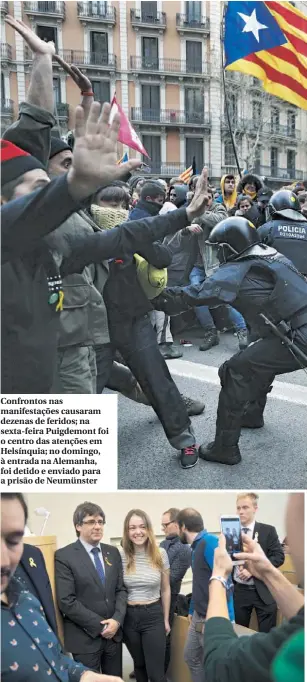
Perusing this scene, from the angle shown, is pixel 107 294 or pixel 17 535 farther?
pixel 107 294

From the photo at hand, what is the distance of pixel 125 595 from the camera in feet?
5.63

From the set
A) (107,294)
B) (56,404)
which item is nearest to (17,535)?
(56,404)

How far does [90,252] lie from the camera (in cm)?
165

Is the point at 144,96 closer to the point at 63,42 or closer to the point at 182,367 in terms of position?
the point at 63,42

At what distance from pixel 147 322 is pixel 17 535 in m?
1.13

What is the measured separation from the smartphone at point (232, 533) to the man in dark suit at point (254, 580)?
0.05 feet

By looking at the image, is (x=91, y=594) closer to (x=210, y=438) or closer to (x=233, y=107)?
(x=210, y=438)

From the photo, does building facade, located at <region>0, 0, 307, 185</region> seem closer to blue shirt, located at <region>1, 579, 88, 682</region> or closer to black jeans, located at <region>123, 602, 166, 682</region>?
blue shirt, located at <region>1, 579, 88, 682</region>

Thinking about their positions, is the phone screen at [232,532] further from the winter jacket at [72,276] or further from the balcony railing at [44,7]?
the balcony railing at [44,7]

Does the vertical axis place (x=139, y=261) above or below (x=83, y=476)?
above

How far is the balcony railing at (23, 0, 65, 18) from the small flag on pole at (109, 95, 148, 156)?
23 cm

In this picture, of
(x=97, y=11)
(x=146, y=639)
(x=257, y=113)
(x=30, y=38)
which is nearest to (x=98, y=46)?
(x=97, y=11)

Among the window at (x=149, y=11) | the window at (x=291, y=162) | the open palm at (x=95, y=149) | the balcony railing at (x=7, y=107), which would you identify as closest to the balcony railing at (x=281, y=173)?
the window at (x=291, y=162)

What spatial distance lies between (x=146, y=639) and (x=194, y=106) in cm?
144
